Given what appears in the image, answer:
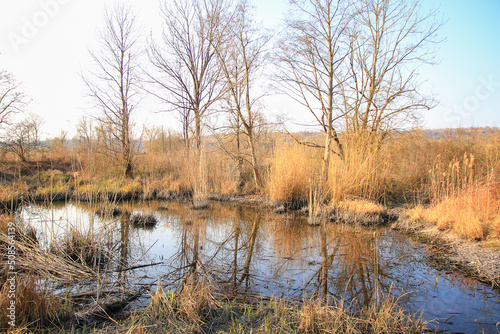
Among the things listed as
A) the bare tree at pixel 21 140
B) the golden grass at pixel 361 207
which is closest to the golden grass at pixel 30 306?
the golden grass at pixel 361 207

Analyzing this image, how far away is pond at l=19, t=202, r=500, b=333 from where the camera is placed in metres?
3.18

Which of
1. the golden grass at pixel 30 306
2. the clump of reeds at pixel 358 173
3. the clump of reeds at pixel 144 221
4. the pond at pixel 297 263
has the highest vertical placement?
the clump of reeds at pixel 358 173

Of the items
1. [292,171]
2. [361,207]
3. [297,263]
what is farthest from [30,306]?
[292,171]

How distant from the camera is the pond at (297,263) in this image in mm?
3182

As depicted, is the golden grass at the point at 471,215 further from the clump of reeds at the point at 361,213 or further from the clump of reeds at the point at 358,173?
the clump of reeds at the point at 358,173

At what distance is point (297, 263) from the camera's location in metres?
4.38

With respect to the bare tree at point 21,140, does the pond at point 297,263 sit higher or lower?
lower

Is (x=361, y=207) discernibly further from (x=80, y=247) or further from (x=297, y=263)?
(x=80, y=247)

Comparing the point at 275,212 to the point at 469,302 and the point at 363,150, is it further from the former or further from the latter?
the point at 469,302

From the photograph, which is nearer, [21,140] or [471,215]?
[471,215]

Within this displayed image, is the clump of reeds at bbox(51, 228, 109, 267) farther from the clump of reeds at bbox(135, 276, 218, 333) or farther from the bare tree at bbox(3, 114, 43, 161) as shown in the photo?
the bare tree at bbox(3, 114, 43, 161)

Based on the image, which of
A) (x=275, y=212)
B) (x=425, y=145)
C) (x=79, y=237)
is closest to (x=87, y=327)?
(x=79, y=237)

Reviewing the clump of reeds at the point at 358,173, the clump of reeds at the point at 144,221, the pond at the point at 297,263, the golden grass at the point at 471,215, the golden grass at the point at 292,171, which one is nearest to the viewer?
the pond at the point at 297,263

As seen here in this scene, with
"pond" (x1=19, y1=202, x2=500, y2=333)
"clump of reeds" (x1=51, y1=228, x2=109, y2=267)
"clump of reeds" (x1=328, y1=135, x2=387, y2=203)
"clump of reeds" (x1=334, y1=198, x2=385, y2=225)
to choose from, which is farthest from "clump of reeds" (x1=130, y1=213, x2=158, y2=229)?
"clump of reeds" (x1=328, y1=135, x2=387, y2=203)
